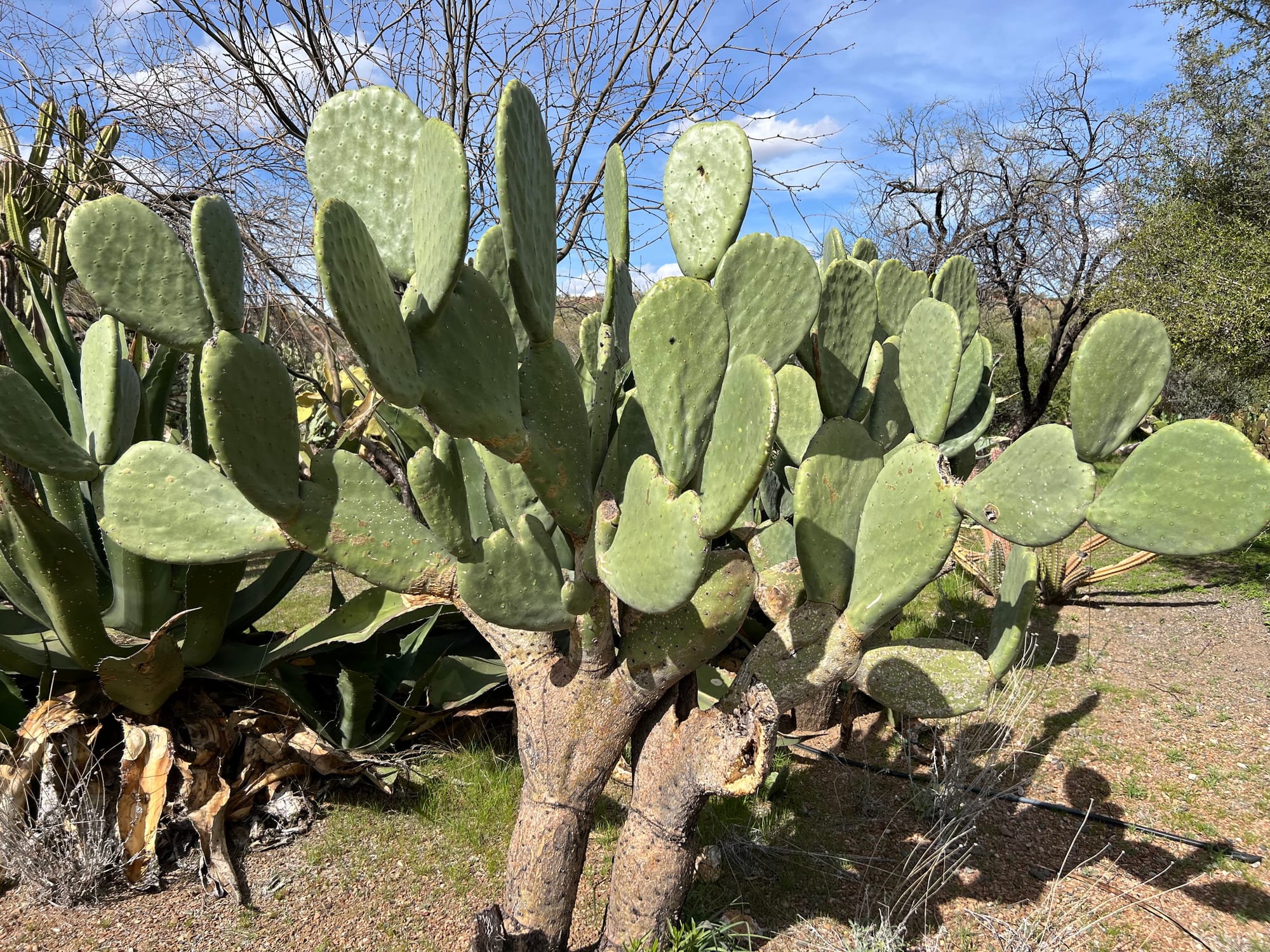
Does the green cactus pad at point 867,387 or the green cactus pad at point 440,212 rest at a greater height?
the green cactus pad at point 440,212

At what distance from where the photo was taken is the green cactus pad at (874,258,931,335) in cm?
247

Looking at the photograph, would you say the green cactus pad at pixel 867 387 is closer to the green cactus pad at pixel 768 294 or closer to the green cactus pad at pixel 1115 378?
the green cactus pad at pixel 768 294

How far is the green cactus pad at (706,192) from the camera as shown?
1.62m

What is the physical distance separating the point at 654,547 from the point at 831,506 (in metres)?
0.57

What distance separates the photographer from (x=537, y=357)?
135cm

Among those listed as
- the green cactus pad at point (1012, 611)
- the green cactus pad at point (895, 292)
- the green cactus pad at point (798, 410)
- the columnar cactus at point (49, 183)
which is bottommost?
the green cactus pad at point (1012, 611)

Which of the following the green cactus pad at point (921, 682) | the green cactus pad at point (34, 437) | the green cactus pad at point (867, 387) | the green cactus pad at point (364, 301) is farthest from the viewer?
the green cactus pad at point (867, 387)

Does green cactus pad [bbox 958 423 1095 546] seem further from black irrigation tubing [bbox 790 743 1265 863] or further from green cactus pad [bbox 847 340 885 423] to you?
black irrigation tubing [bbox 790 743 1265 863]

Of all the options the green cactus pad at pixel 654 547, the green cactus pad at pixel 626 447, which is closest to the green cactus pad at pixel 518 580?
the green cactus pad at pixel 654 547

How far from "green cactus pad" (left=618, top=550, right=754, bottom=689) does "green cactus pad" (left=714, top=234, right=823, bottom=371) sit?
0.41 m

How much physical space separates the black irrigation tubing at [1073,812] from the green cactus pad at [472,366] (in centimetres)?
195

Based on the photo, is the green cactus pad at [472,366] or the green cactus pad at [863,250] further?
the green cactus pad at [863,250]

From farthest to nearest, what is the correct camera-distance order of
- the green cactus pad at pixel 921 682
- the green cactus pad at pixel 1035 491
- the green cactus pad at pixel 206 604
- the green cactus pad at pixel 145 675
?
the green cactus pad at pixel 206 604 → the green cactus pad at pixel 145 675 → the green cactus pad at pixel 921 682 → the green cactus pad at pixel 1035 491

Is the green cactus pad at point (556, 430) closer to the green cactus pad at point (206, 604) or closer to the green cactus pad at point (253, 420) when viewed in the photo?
the green cactus pad at point (253, 420)
